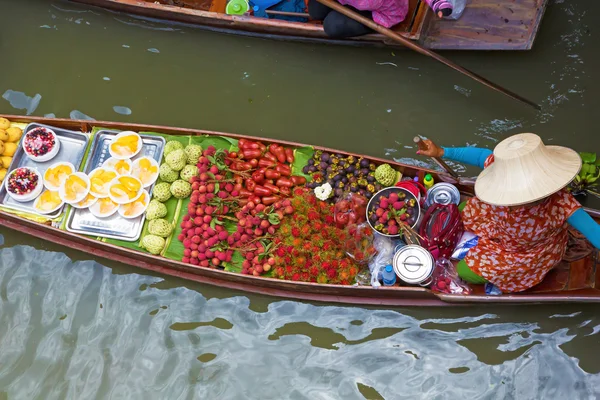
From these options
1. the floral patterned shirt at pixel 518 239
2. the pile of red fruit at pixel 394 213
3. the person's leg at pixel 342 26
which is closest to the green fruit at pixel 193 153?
the pile of red fruit at pixel 394 213

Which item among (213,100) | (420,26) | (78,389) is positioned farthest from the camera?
(213,100)

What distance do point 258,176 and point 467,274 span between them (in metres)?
1.73

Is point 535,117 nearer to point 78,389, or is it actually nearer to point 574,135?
point 574,135

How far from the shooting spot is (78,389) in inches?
185

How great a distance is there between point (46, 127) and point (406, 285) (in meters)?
3.26

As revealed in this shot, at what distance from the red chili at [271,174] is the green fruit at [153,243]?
0.95m

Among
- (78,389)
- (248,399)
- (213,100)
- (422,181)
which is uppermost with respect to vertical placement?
(213,100)

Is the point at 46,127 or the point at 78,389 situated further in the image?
the point at 46,127

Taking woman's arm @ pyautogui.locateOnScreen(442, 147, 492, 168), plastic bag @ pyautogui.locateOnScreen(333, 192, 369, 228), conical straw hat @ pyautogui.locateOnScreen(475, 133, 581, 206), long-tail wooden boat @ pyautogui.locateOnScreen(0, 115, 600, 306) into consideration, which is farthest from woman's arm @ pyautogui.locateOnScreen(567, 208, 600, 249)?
plastic bag @ pyautogui.locateOnScreen(333, 192, 369, 228)

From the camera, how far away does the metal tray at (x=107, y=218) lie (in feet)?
15.3

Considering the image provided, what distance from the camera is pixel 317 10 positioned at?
5.36 m

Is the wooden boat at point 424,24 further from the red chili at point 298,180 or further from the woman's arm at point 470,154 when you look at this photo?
the woman's arm at point 470,154

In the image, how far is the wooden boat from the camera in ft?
16.2

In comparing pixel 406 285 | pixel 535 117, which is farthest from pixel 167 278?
pixel 535 117
